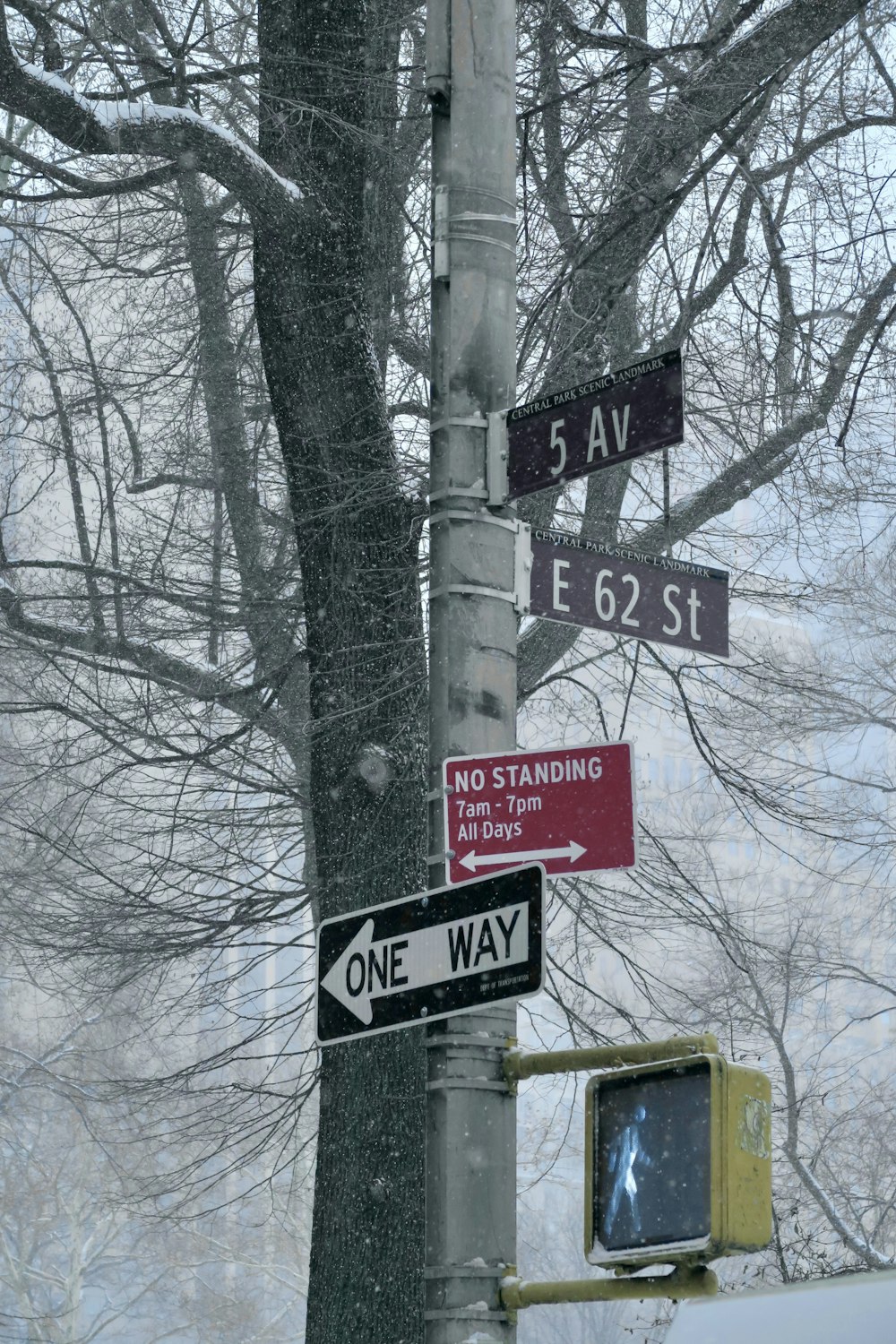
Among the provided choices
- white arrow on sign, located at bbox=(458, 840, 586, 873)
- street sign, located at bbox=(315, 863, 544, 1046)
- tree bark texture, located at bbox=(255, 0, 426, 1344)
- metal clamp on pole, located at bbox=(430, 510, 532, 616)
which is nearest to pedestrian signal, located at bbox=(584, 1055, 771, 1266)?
street sign, located at bbox=(315, 863, 544, 1046)

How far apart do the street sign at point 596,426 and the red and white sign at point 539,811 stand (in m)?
0.72

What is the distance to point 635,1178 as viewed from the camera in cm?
308

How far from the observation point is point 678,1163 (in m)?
3.00

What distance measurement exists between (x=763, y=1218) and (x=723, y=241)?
6.45 m

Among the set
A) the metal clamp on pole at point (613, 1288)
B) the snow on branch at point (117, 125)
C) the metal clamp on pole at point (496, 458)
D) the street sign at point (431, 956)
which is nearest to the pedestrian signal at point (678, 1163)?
the metal clamp on pole at point (613, 1288)

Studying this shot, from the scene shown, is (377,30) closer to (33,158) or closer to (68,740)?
(33,158)

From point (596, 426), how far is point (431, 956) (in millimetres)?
1394

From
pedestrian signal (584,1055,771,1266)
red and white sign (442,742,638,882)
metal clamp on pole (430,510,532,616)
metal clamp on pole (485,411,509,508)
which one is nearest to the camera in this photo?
pedestrian signal (584,1055,771,1266)

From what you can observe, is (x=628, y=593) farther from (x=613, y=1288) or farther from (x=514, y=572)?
(x=613, y=1288)

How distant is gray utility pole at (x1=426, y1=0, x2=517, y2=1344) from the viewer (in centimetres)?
346

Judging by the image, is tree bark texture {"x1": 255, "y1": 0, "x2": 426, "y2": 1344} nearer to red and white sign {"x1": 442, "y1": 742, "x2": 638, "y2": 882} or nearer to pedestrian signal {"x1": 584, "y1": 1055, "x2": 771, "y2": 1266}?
red and white sign {"x1": 442, "y1": 742, "x2": 638, "y2": 882}

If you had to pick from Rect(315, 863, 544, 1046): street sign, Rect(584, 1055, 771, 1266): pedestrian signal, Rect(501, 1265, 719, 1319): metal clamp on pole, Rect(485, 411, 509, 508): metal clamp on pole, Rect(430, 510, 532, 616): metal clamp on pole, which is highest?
Rect(485, 411, 509, 508): metal clamp on pole

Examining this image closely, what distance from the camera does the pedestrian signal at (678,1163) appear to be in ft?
9.52

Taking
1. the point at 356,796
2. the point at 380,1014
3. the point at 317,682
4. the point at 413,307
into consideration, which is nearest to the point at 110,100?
the point at 413,307
